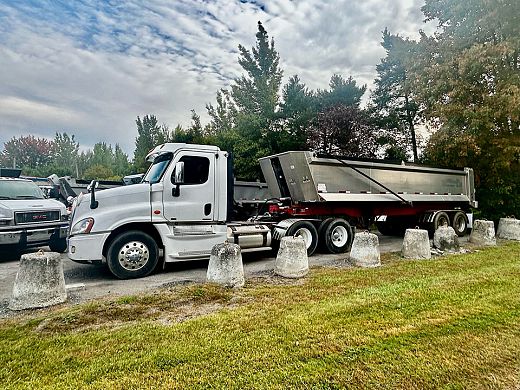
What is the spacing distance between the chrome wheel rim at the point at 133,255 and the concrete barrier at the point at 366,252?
4.45 meters

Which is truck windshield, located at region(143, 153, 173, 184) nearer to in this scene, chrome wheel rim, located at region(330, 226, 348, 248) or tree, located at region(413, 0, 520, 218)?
chrome wheel rim, located at region(330, 226, 348, 248)

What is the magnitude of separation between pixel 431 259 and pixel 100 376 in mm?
7476

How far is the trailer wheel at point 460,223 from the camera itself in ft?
40.4

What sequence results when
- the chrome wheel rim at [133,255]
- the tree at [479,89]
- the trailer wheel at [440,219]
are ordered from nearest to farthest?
the chrome wheel rim at [133,255], the trailer wheel at [440,219], the tree at [479,89]

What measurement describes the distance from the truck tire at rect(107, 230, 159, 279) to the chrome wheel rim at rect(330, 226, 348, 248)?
488cm

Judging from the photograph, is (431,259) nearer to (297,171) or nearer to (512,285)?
(512,285)

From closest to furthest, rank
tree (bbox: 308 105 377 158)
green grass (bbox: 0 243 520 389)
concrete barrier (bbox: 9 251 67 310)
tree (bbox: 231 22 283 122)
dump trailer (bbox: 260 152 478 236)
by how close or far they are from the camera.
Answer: green grass (bbox: 0 243 520 389)
concrete barrier (bbox: 9 251 67 310)
dump trailer (bbox: 260 152 478 236)
tree (bbox: 308 105 377 158)
tree (bbox: 231 22 283 122)

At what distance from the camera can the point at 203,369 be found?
277 centimetres

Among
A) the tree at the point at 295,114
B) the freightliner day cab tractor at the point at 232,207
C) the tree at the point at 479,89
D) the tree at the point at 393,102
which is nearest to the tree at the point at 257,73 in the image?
the tree at the point at 295,114

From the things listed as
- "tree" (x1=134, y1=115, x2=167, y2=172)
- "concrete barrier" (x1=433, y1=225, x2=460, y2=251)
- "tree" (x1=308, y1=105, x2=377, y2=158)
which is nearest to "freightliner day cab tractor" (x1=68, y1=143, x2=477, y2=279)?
"concrete barrier" (x1=433, y1=225, x2=460, y2=251)

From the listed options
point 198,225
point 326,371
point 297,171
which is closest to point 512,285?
point 326,371

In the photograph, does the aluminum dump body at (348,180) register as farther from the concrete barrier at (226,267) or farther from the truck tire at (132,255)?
the truck tire at (132,255)

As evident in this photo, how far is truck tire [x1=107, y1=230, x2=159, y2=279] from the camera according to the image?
6098 millimetres

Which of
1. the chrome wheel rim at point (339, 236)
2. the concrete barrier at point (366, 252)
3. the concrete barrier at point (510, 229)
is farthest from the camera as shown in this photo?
the concrete barrier at point (510, 229)
